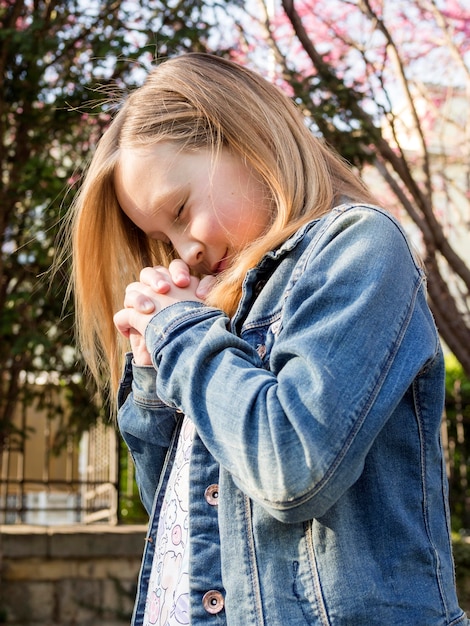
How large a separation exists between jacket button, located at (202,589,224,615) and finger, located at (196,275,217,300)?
467mm

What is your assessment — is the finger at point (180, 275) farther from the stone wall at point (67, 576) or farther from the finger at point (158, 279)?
the stone wall at point (67, 576)

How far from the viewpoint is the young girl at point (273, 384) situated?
1100mm

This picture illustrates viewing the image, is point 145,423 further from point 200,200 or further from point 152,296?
point 200,200

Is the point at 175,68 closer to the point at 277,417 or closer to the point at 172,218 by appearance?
the point at 172,218

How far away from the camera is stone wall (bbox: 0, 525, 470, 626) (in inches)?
203

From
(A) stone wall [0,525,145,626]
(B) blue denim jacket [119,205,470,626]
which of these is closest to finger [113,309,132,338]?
(B) blue denim jacket [119,205,470,626]

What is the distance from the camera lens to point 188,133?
1559 mm

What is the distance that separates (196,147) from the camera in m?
→ 1.54

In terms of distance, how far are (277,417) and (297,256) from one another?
0.32 metres

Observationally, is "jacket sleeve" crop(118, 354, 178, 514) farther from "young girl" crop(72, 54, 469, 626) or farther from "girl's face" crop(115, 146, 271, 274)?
"girl's face" crop(115, 146, 271, 274)

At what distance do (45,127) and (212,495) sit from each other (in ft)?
11.7

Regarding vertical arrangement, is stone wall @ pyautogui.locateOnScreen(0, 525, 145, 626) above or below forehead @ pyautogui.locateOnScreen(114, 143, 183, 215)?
below

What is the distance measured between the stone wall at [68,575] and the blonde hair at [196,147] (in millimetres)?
3641

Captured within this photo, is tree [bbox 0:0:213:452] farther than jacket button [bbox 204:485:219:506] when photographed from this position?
Yes
